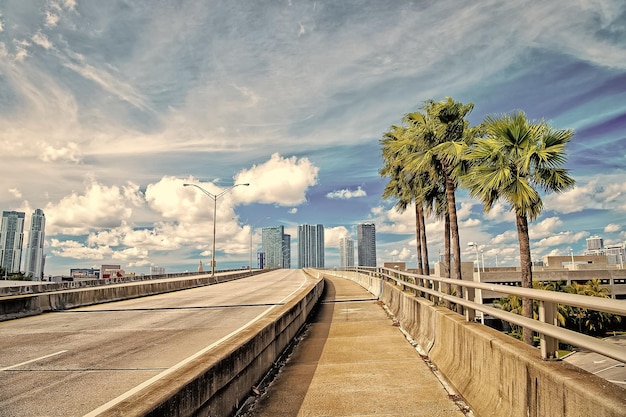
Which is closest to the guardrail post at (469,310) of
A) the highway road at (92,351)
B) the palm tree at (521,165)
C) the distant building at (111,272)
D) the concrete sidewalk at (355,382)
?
the concrete sidewalk at (355,382)

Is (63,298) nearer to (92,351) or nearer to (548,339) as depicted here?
(92,351)

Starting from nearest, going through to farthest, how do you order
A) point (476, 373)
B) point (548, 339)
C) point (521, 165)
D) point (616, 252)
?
point (548, 339) < point (476, 373) < point (521, 165) < point (616, 252)

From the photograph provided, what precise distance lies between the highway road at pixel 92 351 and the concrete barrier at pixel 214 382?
0.69 meters

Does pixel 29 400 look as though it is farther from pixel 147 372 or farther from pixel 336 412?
pixel 336 412

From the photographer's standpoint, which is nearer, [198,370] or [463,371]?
[198,370]

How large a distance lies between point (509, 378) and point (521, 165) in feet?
52.7

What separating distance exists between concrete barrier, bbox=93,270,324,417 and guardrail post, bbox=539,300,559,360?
3.48m

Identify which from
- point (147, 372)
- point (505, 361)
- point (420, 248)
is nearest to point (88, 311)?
point (147, 372)

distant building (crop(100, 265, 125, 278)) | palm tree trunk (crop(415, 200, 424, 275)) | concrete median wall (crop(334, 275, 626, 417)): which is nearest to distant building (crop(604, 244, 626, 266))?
palm tree trunk (crop(415, 200, 424, 275))

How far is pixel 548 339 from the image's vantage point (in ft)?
13.9

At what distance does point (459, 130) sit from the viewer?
83.3ft

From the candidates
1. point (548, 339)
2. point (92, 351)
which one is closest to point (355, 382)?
point (548, 339)

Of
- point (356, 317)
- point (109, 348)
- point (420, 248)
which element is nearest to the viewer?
point (109, 348)

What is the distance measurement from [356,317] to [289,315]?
565 centimetres
